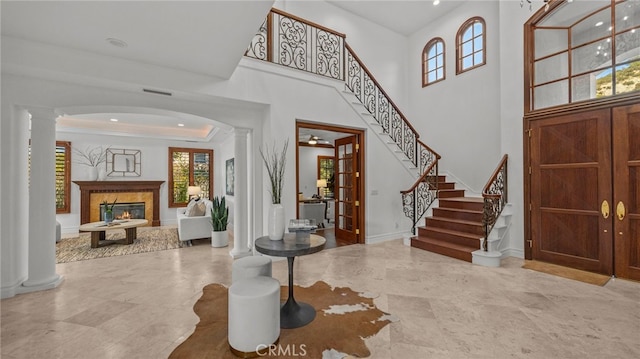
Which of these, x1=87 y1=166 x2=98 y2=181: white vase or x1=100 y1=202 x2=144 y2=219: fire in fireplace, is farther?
x1=100 y1=202 x2=144 y2=219: fire in fireplace

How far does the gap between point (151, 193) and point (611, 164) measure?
1077cm

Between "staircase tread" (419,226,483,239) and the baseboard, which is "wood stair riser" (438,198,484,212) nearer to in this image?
"staircase tread" (419,226,483,239)

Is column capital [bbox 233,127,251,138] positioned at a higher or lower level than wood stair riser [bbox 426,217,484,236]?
higher

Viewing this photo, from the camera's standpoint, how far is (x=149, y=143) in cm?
859

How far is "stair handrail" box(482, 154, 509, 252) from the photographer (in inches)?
174

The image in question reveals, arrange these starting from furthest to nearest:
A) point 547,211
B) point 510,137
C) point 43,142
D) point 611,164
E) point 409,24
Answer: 1. point 409,24
2. point 510,137
3. point 547,211
4. point 611,164
5. point 43,142

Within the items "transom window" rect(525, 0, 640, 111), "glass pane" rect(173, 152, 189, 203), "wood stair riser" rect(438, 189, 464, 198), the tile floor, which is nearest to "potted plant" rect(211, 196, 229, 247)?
the tile floor

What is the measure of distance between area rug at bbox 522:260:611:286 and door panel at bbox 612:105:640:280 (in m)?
0.29

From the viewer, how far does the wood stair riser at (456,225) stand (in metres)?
4.88

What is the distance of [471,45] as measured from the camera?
6.73 m

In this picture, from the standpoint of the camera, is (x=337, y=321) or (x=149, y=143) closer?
(x=337, y=321)

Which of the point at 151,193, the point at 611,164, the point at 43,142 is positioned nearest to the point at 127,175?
the point at 151,193

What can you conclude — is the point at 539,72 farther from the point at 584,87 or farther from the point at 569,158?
the point at 569,158

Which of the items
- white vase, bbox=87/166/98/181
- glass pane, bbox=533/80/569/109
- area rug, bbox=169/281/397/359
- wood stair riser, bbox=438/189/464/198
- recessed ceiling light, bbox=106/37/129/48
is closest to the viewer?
area rug, bbox=169/281/397/359
